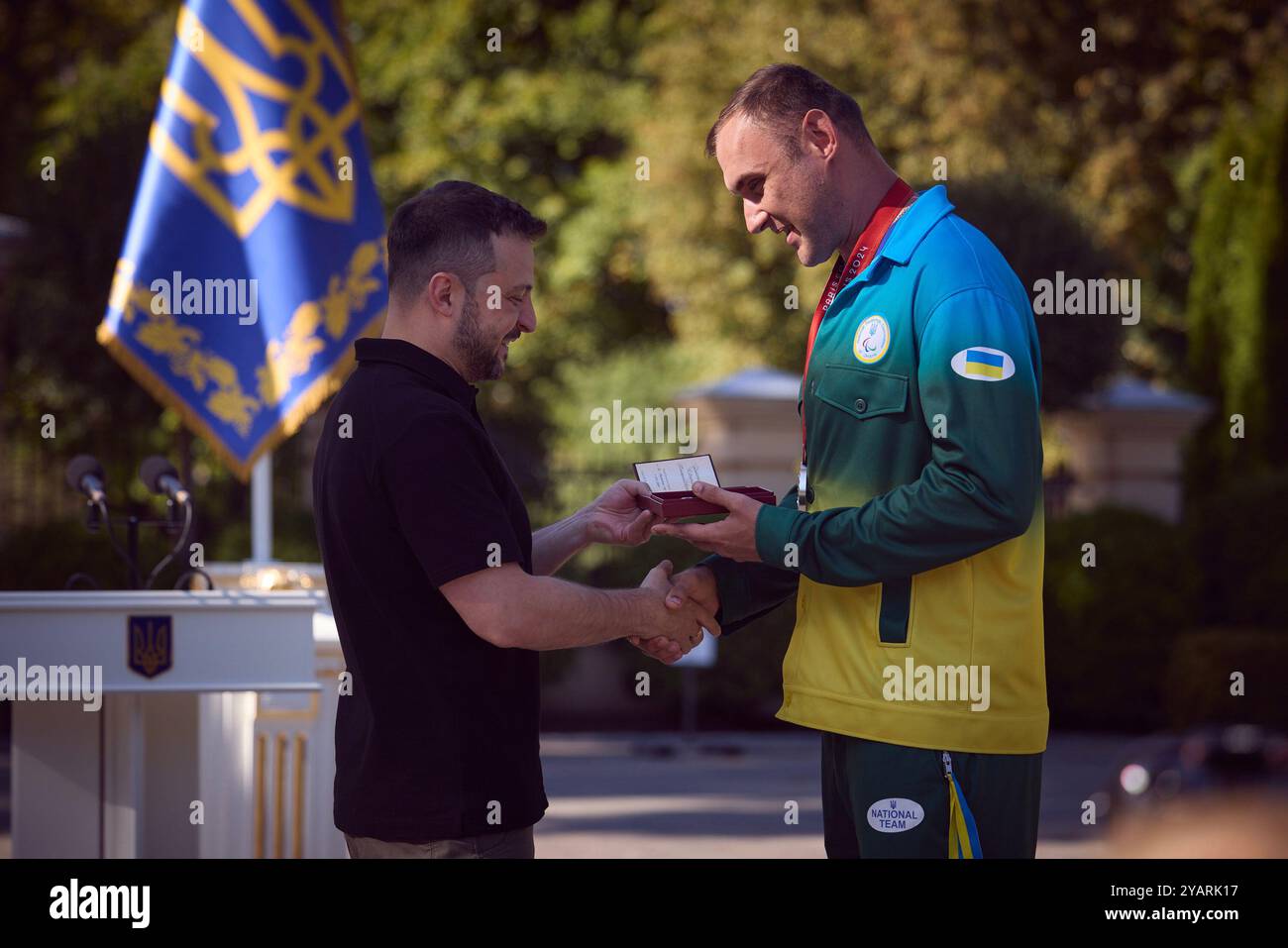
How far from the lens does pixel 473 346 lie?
113 inches

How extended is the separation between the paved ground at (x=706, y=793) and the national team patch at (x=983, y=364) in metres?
4.94

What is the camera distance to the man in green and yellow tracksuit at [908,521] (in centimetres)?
263

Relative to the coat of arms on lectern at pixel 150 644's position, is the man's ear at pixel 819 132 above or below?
above

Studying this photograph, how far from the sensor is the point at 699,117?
17.8m

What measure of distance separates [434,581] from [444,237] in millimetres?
639

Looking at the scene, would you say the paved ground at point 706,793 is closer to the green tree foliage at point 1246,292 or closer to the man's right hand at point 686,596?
the man's right hand at point 686,596

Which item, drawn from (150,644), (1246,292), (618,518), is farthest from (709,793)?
(1246,292)

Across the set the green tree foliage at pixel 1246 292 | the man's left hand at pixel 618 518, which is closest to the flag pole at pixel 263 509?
the man's left hand at pixel 618 518

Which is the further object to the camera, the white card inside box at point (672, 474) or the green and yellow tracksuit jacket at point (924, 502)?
the white card inside box at point (672, 474)

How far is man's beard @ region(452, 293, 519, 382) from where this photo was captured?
9.40ft

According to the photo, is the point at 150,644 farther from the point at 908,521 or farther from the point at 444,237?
the point at 908,521

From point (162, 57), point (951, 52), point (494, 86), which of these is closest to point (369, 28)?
point (494, 86)

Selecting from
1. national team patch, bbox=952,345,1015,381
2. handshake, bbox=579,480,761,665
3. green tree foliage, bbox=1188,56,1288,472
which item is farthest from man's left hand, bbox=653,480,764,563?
green tree foliage, bbox=1188,56,1288,472

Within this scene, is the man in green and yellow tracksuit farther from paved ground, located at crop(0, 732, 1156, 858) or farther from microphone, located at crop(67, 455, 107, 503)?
paved ground, located at crop(0, 732, 1156, 858)
